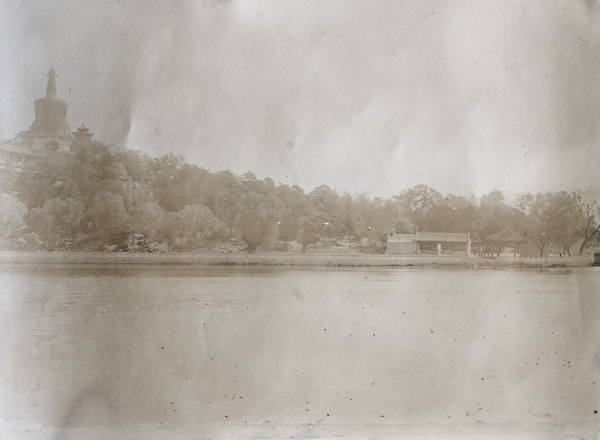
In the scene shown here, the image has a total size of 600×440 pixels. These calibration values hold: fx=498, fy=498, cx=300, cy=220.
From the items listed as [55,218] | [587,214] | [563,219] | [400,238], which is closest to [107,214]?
[55,218]

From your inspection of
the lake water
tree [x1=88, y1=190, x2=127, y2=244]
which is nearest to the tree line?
tree [x1=88, y1=190, x2=127, y2=244]

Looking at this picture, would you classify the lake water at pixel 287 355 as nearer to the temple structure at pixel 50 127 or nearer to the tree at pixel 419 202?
the tree at pixel 419 202

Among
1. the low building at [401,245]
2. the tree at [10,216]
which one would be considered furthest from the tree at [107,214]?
the low building at [401,245]

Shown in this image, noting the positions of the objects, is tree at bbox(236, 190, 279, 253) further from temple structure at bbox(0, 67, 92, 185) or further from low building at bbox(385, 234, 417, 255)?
temple structure at bbox(0, 67, 92, 185)

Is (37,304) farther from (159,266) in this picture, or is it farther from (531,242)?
(531,242)

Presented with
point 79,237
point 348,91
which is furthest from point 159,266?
point 348,91
